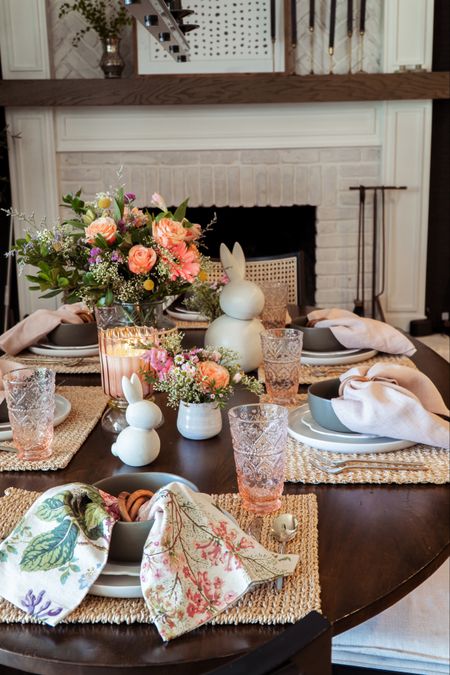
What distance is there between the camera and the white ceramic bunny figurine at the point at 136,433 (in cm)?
118

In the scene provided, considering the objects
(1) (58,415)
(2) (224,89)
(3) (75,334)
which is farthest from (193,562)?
(2) (224,89)

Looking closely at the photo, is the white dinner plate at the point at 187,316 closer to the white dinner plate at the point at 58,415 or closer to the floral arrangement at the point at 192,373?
the white dinner plate at the point at 58,415

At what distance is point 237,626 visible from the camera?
2.58 feet

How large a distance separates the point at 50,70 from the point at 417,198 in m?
2.09

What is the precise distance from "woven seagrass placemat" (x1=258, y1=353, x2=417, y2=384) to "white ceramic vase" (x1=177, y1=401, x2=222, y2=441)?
336mm

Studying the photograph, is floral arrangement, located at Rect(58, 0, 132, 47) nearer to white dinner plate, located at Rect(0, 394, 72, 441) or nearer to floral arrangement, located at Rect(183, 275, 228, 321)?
floral arrangement, located at Rect(183, 275, 228, 321)

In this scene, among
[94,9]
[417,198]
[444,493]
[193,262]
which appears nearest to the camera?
[444,493]

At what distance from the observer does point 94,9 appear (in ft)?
13.0

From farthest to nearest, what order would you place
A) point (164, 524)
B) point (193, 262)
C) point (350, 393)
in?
point (193, 262)
point (350, 393)
point (164, 524)

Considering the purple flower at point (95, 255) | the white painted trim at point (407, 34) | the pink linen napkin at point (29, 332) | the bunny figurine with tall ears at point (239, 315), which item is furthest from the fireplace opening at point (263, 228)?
the purple flower at point (95, 255)

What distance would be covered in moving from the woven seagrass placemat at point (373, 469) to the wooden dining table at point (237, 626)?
12 millimetres


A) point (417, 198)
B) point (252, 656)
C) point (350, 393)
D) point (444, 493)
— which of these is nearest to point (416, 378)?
point (350, 393)

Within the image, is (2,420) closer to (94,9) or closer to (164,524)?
(164,524)

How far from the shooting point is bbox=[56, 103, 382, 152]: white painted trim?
4125 mm
